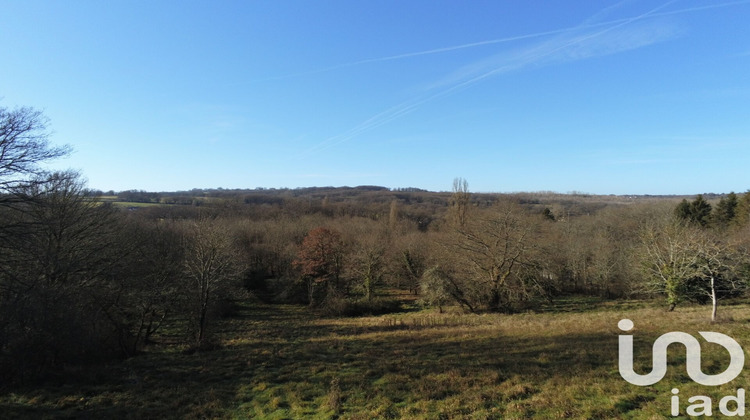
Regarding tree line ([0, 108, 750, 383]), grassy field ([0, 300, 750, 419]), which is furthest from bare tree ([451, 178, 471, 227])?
grassy field ([0, 300, 750, 419])

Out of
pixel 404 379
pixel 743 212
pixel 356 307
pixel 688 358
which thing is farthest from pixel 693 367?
pixel 743 212

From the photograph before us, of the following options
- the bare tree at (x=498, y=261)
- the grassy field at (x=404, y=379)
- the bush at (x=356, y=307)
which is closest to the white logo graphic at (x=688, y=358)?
the grassy field at (x=404, y=379)

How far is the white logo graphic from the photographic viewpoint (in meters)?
8.70

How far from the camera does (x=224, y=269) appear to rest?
19500 millimetres

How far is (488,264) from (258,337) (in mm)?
16507

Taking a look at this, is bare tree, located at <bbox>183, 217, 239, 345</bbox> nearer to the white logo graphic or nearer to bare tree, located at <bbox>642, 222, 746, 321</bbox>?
the white logo graphic

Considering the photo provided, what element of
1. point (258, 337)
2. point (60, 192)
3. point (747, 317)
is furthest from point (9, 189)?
point (747, 317)

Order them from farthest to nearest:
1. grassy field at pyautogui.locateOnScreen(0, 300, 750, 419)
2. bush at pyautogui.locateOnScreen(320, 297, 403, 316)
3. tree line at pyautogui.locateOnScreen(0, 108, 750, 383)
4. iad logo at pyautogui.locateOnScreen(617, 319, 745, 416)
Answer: bush at pyautogui.locateOnScreen(320, 297, 403, 316) → tree line at pyautogui.locateOnScreen(0, 108, 750, 383) → grassy field at pyautogui.locateOnScreen(0, 300, 750, 419) → iad logo at pyautogui.locateOnScreen(617, 319, 745, 416)

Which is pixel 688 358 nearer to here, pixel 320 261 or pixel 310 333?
pixel 310 333

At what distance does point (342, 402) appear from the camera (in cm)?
852

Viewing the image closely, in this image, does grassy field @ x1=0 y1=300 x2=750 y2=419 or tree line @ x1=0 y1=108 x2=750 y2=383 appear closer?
grassy field @ x1=0 y1=300 x2=750 y2=419

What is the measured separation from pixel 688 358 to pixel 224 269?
20.1m

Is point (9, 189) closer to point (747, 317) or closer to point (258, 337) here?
point (258, 337)

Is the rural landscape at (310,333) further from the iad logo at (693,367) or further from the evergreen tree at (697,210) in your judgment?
the evergreen tree at (697,210)
